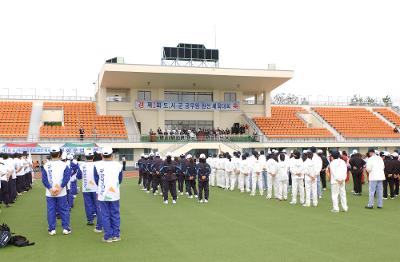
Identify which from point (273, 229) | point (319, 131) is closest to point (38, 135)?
point (319, 131)

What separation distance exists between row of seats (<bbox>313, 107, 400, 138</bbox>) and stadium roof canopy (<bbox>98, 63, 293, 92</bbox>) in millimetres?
8379

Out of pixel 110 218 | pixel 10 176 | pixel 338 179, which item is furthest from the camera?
pixel 10 176

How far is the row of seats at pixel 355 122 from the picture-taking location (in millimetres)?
44125

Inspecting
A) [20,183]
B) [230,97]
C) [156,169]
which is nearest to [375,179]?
[156,169]

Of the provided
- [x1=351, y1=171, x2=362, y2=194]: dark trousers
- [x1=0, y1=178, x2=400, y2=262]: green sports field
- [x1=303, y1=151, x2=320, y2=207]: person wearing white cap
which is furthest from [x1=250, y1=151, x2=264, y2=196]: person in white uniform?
[x1=351, y1=171, x2=362, y2=194]: dark trousers

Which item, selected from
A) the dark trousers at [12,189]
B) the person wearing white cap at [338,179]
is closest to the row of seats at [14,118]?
the dark trousers at [12,189]

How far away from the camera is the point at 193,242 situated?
9.25m

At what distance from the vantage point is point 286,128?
4300 cm

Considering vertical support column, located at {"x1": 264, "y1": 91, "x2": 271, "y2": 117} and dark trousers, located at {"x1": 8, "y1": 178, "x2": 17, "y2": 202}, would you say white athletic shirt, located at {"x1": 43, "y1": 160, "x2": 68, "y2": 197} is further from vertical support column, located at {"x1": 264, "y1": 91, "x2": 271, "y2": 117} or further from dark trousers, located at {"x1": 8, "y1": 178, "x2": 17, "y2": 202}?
vertical support column, located at {"x1": 264, "y1": 91, "x2": 271, "y2": 117}

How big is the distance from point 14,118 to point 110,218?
109 ft

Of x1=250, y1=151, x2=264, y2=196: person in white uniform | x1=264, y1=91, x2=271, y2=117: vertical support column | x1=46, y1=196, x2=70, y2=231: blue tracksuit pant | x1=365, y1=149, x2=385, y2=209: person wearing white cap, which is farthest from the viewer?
x1=264, y1=91, x2=271, y2=117: vertical support column

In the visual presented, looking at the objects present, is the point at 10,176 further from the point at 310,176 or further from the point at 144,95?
the point at 144,95

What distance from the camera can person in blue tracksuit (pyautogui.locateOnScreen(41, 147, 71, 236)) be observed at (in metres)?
10.2

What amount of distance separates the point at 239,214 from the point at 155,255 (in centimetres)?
555
